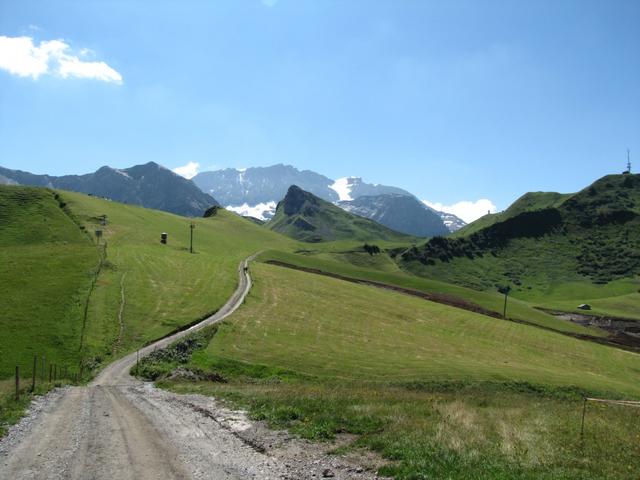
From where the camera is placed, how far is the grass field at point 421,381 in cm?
1905

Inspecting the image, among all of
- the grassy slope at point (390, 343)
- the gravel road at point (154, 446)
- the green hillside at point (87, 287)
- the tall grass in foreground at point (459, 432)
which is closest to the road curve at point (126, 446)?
the gravel road at point (154, 446)

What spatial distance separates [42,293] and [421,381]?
5375 cm

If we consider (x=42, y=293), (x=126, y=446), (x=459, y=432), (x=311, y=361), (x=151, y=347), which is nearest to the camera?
(x=126, y=446)

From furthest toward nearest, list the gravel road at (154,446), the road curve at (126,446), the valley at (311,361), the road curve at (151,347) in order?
the road curve at (151,347) → the valley at (311,361) → the road curve at (126,446) → the gravel road at (154,446)

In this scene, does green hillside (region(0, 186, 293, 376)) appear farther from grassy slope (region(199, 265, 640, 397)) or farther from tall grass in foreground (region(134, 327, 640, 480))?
tall grass in foreground (region(134, 327, 640, 480))

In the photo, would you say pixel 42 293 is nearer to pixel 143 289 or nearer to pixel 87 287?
pixel 87 287

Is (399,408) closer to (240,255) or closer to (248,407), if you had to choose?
(248,407)

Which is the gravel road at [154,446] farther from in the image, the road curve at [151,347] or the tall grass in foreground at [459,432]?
the road curve at [151,347]

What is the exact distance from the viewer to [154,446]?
2167 cm

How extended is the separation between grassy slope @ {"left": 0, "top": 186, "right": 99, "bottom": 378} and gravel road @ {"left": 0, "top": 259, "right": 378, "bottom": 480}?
881 inches

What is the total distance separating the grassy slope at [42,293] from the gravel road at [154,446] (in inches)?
881

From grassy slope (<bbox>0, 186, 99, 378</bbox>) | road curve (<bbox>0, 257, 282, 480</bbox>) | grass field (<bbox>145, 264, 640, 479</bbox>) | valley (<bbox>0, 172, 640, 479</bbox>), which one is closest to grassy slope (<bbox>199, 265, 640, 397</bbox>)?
grass field (<bbox>145, 264, 640, 479</bbox>)

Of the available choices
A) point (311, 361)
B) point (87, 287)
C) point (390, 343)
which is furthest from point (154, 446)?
point (87, 287)

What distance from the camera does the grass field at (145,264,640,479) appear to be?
1905 centimetres
